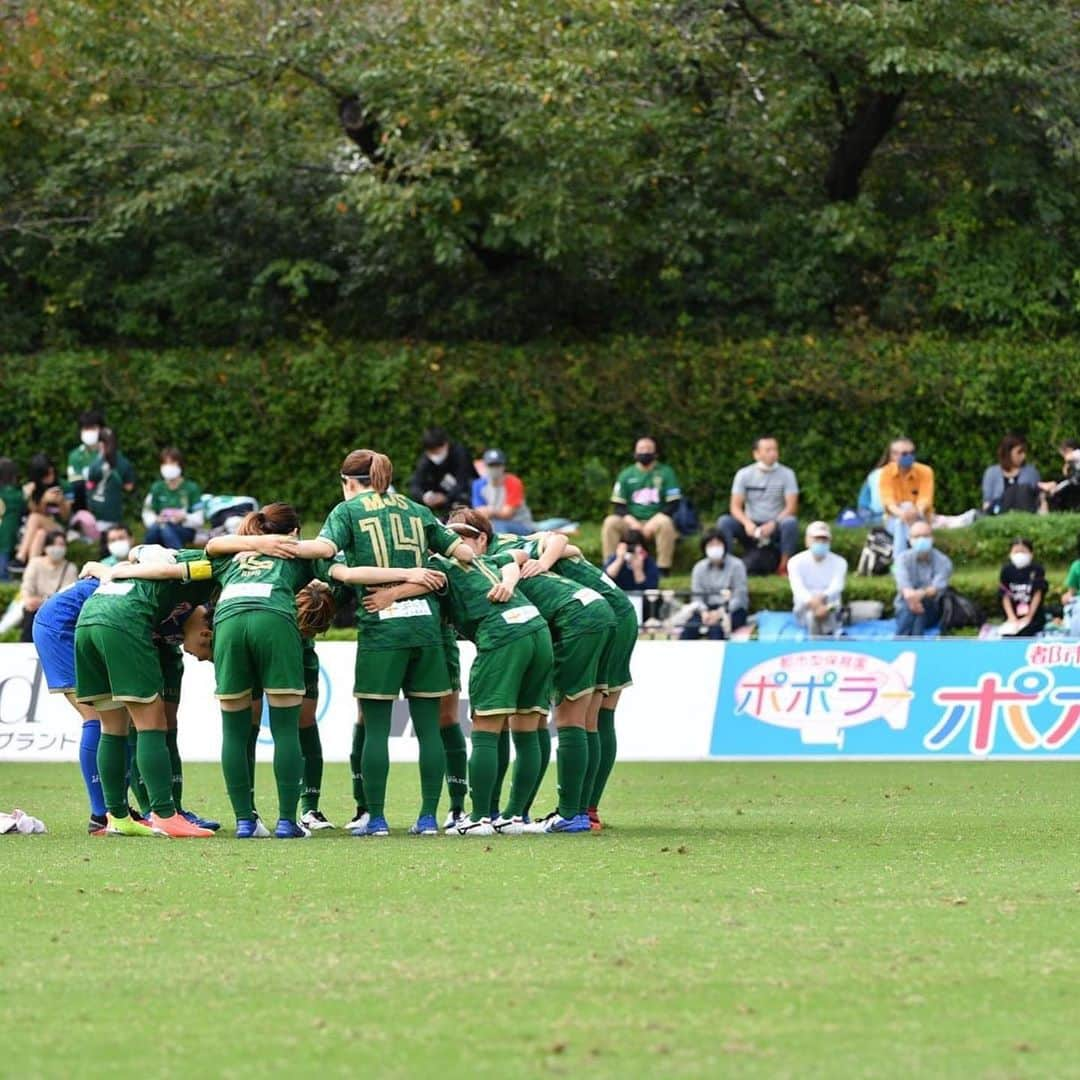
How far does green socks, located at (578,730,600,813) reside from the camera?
40.7 feet

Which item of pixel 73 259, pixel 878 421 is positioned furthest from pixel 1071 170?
pixel 73 259

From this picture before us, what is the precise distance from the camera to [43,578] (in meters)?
23.0

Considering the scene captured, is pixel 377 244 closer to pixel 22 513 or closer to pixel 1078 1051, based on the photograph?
pixel 22 513

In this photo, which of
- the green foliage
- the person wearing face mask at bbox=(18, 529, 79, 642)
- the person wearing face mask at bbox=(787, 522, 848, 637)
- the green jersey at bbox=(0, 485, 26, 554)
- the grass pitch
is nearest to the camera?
the grass pitch

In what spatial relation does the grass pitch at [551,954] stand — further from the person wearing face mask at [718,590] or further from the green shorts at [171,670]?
the person wearing face mask at [718,590]

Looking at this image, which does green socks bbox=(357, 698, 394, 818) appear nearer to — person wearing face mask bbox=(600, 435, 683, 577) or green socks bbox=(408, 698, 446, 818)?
green socks bbox=(408, 698, 446, 818)

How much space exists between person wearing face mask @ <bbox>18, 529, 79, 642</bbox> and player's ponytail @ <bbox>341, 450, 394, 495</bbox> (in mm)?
11505

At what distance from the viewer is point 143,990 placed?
22.7ft

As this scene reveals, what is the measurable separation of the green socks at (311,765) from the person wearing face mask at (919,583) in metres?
10.5

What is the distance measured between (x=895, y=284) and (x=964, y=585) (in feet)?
25.0

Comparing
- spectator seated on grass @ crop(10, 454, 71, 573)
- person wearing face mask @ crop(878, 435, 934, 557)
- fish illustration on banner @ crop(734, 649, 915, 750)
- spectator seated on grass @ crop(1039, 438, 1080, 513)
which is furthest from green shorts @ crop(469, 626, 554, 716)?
spectator seated on grass @ crop(1039, 438, 1080, 513)

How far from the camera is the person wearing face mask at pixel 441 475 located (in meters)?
24.4

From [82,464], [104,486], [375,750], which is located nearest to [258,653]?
[375,750]

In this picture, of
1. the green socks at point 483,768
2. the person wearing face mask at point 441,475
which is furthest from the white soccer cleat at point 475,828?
the person wearing face mask at point 441,475
